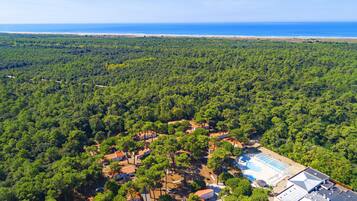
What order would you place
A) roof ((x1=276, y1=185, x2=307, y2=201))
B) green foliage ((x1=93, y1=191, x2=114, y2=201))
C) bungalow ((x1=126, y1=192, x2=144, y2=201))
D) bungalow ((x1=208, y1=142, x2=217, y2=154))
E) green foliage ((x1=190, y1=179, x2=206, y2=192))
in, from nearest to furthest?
green foliage ((x1=93, y1=191, x2=114, y2=201)), bungalow ((x1=126, y1=192, x2=144, y2=201)), roof ((x1=276, y1=185, x2=307, y2=201)), green foliage ((x1=190, y1=179, x2=206, y2=192)), bungalow ((x1=208, y1=142, x2=217, y2=154))

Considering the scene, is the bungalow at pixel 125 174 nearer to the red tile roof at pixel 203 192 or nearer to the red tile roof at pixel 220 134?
the red tile roof at pixel 203 192

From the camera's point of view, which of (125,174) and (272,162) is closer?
(125,174)

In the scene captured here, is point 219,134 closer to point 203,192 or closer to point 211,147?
point 211,147

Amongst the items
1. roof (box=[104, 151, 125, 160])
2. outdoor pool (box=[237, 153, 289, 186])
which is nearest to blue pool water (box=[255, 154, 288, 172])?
outdoor pool (box=[237, 153, 289, 186])

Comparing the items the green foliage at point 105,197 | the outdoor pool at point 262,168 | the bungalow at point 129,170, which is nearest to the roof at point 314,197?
the outdoor pool at point 262,168

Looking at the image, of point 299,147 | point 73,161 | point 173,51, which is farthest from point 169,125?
point 173,51

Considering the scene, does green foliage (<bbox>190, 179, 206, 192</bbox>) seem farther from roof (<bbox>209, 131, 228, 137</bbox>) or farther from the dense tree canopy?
roof (<bbox>209, 131, 228, 137</bbox>)

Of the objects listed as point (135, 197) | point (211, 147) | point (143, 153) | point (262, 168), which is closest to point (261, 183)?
point (262, 168)
